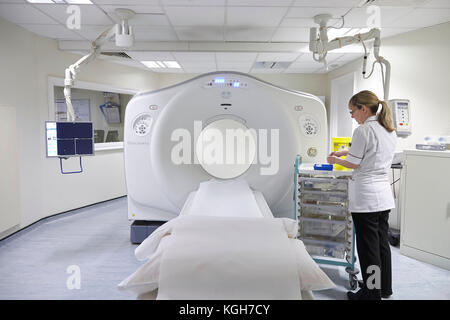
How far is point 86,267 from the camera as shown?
2328mm

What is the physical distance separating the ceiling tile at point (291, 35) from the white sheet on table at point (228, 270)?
9.62 feet

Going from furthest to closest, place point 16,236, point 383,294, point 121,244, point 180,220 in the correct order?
point 16,236 → point 121,244 → point 383,294 → point 180,220

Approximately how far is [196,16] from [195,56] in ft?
4.98

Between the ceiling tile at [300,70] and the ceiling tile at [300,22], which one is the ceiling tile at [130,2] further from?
the ceiling tile at [300,70]

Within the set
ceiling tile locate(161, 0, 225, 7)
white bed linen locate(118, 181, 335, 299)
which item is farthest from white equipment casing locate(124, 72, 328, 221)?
white bed linen locate(118, 181, 335, 299)

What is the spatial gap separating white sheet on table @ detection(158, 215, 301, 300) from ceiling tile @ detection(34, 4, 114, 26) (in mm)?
2662

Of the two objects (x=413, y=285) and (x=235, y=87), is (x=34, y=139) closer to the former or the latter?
(x=235, y=87)

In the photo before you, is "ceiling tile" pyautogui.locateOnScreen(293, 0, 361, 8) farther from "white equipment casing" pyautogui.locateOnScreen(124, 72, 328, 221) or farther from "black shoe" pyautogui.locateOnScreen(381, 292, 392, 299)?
"black shoe" pyautogui.locateOnScreen(381, 292, 392, 299)

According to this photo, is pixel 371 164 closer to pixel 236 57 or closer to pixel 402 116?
pixel 402 116

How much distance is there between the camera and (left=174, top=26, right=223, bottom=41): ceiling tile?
3.34 metres

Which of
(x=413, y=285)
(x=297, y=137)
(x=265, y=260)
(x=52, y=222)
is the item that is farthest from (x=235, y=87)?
(x=52, y=222)
